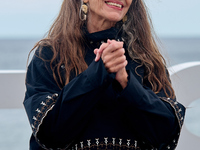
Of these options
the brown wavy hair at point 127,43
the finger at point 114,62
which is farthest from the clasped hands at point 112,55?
the brown wavy hair at point 127,43

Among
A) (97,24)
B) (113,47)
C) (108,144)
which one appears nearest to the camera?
(113,47)

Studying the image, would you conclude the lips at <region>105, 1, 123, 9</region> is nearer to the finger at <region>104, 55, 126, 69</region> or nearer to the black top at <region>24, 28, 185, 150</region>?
the black top at <region>24, 28, 185, 150</region>

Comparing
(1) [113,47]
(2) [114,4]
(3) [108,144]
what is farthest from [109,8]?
(3) [108,144]

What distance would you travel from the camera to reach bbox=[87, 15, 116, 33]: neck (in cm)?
140

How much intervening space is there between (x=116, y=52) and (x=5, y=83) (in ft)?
3.03

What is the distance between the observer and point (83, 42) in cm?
140

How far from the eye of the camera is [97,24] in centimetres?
141

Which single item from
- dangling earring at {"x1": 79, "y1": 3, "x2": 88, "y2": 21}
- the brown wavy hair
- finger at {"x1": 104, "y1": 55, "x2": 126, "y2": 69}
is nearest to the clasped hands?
finger at {"x1": 104, "y1": 55, "x2": 126, "y2": 69}

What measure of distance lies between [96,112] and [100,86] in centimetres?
18

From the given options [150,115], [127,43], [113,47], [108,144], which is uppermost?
[113,47]

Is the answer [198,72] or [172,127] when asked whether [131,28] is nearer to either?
[172,127]

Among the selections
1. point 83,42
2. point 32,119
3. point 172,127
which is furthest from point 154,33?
point 32,119

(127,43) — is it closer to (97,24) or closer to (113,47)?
(97,24)

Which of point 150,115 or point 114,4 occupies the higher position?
point 114,4
